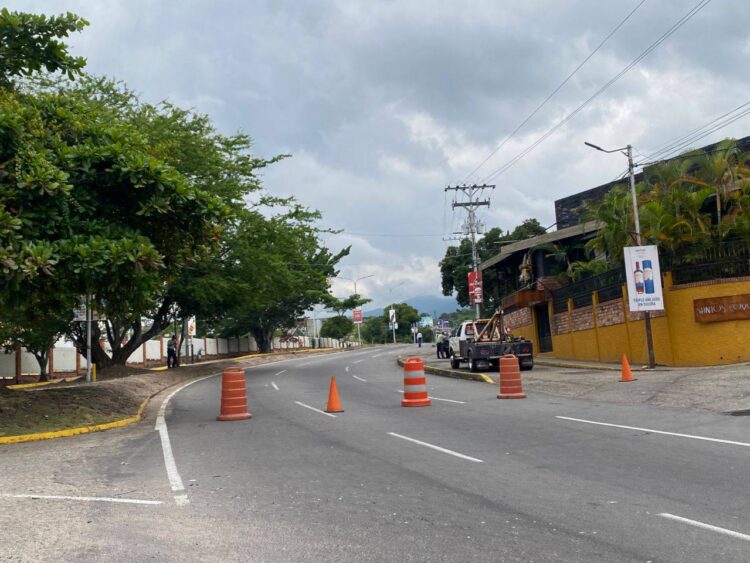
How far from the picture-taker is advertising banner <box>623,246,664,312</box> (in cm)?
2289

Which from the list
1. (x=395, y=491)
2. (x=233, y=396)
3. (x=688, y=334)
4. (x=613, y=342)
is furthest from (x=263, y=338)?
(x=395, y=491)

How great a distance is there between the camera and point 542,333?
39344 millimetres

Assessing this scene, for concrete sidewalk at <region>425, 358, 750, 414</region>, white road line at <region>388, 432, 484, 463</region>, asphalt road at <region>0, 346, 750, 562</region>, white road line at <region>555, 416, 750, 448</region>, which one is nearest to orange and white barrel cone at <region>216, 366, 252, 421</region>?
asphalt road at <region>0, 346, 750, 562</region>

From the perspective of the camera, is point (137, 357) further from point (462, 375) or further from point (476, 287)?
point (462, 375)

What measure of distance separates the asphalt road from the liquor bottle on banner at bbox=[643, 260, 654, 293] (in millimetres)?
10106

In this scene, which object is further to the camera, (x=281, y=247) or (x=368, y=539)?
(x=281, y=247)

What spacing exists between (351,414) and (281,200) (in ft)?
68.5

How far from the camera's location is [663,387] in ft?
57.3

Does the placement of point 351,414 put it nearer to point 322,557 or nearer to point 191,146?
point 322,557

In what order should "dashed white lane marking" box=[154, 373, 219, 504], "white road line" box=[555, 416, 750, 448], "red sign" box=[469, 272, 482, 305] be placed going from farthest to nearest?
"red sign" box=[469, 272, 482, 305], "white road line" box=[555, 416, 750, 448], "dashed white lane marking" box=[154, 373, 219, 504]

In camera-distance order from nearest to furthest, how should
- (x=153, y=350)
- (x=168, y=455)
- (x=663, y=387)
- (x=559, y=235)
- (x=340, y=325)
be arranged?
(x=168, y=455), (x=663, y=387), (x=559, y=235), (x=153, y=350), (x=340, y=325)

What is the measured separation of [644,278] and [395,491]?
18.1m

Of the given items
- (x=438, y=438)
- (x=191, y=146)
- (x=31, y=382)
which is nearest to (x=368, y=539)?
(x=438, y=438)

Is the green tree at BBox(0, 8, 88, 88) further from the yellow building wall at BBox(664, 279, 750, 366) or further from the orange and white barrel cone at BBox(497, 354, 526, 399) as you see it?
the yellow building wall at BBox(664, 279, 750, 366)
